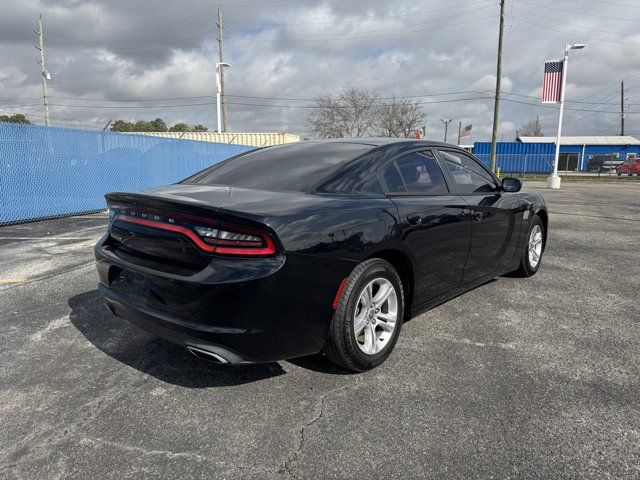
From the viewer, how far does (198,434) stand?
2.31 metres

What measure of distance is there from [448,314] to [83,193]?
9.91 metres

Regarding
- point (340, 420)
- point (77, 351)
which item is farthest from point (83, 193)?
point (340, 420)

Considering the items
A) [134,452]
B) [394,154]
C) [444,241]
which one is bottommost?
[134,452]

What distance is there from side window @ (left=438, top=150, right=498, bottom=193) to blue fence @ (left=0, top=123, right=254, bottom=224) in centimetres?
893

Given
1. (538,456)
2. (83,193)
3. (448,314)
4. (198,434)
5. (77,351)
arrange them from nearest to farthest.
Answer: (538,456)
(198,434)
(77,351)
(448,314)
(83,193)

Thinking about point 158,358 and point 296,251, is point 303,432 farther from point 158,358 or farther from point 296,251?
point 158,358

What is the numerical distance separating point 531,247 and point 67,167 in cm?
993

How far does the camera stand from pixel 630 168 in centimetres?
3944

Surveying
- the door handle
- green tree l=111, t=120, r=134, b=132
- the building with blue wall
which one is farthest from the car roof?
green tree l=111, t=120, r=134, b=132

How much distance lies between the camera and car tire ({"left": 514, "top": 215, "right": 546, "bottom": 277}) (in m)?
5.00

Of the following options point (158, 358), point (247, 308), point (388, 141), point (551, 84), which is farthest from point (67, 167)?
point (551, 84)

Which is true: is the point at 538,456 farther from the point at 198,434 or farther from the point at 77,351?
the point at 77,351

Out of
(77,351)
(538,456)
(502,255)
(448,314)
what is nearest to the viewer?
(538,456)

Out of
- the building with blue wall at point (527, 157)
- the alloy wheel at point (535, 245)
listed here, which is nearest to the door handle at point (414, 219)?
the alloy wheel at point (535, 245)
